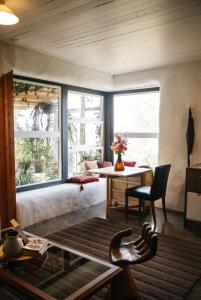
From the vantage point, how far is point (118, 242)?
7.73ft

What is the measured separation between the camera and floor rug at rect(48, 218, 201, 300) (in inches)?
90.0

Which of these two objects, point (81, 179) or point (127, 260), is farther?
point (81, 179)

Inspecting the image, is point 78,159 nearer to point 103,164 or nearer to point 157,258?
point 103,164

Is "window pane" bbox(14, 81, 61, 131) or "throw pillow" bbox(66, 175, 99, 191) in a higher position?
"window pane" bbox(14, 81, 61, 131)

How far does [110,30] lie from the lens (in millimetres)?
2941

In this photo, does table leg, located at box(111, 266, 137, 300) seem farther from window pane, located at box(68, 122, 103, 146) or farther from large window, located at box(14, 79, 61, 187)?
window pane, located at box(68, 122, 103, 146)

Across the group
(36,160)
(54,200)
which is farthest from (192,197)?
(36,160)

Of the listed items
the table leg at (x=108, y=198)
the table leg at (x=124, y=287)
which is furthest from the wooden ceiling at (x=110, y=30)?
the table leg at (x=124, y=287)

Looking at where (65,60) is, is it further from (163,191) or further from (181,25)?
(163,191)

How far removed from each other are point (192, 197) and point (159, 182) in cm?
59

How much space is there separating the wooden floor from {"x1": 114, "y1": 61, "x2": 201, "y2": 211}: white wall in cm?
53

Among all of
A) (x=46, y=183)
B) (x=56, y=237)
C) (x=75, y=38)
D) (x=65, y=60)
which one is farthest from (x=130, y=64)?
(x=56, y=237)

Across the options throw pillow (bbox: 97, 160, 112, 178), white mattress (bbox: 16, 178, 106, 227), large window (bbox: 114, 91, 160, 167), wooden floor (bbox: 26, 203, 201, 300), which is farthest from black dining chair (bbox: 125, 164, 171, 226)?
throw pillow (bbox: 97, 160, 112, 178)

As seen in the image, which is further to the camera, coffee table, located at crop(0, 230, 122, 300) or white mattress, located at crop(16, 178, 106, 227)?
white mattress, located at crop(16, 178, 106, 227)
